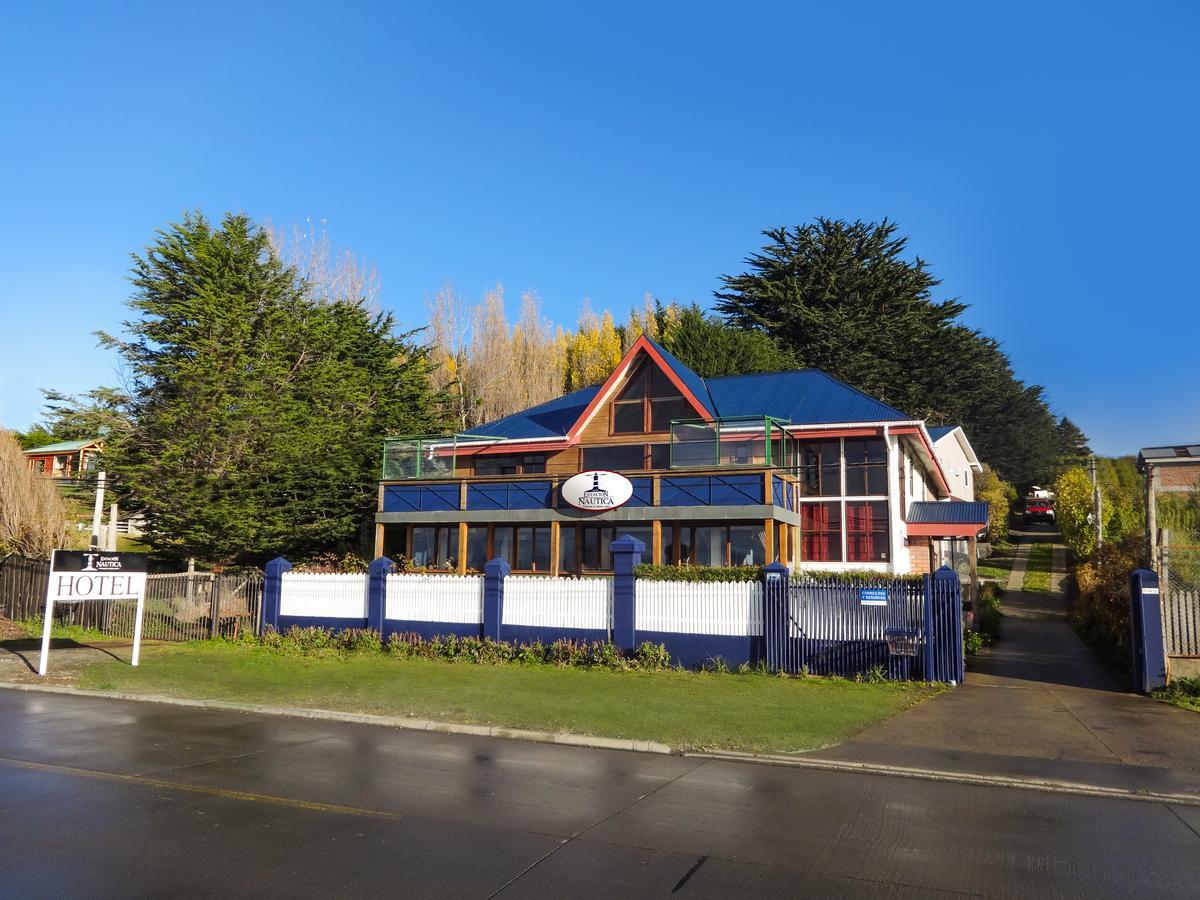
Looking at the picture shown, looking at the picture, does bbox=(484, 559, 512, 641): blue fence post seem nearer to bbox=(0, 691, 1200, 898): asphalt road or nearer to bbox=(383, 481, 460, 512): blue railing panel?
bbox=(383, 481, 460, 512): blue railing panel

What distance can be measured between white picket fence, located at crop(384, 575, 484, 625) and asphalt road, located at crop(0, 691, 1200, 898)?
906 cm

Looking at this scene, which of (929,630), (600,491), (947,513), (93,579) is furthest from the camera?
(947,513)

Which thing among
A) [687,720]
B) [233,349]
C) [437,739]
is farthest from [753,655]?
[233,349]

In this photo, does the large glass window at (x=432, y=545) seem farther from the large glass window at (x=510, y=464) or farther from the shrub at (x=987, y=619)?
the shrub at (x=987, y=619)

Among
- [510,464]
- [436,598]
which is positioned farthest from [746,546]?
[436,598]

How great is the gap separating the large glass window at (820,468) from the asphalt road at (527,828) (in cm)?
1829

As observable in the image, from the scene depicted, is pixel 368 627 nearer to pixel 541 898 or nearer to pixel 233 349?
pixel 233 349

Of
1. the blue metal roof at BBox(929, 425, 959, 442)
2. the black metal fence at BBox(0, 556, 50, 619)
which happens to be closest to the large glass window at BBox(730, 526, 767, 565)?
the blue metal roof at BBox(929, 425, 959, 442)

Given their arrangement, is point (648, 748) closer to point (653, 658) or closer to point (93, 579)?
point (653, 658)

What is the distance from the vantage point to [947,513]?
2848cm

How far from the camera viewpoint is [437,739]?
11625 mm

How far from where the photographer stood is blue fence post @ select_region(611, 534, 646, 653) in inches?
710

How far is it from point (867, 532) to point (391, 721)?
18.4 meters

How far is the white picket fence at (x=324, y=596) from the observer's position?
70.2 ft
